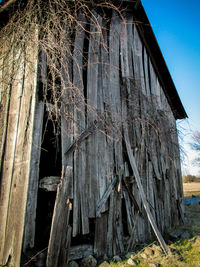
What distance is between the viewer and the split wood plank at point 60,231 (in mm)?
2635

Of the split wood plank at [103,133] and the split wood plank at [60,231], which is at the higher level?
the split wood plank at [103,133]

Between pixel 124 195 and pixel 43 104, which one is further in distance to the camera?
pixel 124 195

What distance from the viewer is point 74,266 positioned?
2869 millimetres

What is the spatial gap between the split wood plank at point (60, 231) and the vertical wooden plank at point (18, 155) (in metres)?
0.42

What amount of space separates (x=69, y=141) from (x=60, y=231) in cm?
142

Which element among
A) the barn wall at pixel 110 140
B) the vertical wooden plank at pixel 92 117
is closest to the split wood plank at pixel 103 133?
the barn wall at pixel 110 140

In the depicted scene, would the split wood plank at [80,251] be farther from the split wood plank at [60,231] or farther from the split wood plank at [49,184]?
the split wood plank at [49,184]

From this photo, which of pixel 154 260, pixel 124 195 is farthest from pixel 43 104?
pixel 154 260

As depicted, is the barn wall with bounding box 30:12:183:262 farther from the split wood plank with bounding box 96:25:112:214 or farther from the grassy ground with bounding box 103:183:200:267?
the grassy ground with bounding box 103:183:200:267

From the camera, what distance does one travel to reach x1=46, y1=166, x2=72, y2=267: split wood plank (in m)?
2.63

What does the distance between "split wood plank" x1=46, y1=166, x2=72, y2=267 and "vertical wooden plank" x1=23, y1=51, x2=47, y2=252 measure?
29 centimetres

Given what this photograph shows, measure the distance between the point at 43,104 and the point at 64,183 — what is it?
4.49 feet

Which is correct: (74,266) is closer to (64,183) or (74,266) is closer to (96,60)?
(64,183)

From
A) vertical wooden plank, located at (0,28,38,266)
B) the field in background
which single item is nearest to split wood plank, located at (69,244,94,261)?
vertical wooden plank, located at (0,28,38,266)
